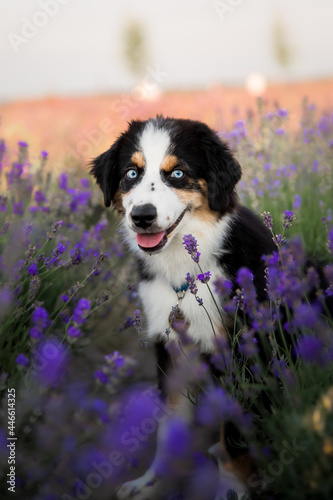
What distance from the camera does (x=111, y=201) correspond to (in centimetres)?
321

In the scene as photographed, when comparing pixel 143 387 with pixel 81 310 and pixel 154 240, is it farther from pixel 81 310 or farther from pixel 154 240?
pixel 81 310

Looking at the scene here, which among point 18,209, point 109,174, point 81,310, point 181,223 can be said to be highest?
point 109,174

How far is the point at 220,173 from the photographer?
2764 mm

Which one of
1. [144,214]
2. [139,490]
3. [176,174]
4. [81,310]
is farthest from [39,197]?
[139,490]

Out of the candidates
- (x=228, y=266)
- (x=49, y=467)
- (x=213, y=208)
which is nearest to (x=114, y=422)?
(x=49, y=467)

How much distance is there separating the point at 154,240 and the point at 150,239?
27mm

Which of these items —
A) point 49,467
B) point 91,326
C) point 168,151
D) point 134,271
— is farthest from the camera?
point 134,271

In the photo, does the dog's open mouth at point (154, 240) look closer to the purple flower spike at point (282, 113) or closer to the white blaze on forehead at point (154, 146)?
the white blaze on forehead at point (154, 146)

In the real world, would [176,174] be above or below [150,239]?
above

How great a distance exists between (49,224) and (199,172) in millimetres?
1195

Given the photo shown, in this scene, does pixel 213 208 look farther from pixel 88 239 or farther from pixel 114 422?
pixel 114 422

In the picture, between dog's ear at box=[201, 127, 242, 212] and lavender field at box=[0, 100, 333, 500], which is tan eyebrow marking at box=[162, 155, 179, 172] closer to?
dog's ear at box=[201, 127, 242, 212]

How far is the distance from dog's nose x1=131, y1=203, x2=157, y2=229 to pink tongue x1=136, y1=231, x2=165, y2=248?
144mm

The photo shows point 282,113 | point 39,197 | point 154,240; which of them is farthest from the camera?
point 282,113
